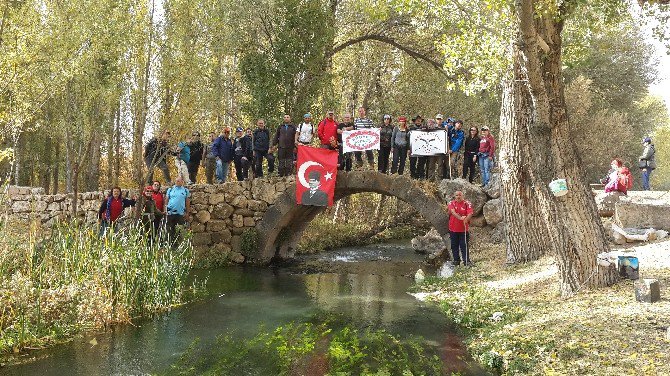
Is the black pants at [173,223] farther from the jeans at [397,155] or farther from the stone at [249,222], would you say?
the jeans at [397,155]

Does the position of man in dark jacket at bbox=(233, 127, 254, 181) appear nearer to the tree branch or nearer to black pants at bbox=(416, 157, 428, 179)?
black pants at bbox=(416, 157, 428, 179)

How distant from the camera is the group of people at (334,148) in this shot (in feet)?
45.3

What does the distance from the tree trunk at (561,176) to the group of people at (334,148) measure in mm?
5631

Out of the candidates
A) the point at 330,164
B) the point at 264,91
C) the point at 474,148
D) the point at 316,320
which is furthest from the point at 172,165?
the point at 316,320

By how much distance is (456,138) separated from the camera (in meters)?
13.9

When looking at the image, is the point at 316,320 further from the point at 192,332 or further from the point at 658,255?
the point at 658,255

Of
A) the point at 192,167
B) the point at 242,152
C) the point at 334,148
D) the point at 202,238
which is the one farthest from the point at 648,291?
the point at 192,167

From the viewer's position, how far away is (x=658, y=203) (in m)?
11.2

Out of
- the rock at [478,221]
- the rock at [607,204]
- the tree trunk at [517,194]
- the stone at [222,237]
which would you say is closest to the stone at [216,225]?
the stone at [222,237]

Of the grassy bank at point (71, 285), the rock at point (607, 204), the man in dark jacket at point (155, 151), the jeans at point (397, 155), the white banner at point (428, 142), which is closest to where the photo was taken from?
the grassy bank at point (71, 285)

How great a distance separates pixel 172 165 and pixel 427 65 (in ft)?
35.9

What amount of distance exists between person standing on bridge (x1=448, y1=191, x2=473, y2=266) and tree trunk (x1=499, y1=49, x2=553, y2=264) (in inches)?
35.2

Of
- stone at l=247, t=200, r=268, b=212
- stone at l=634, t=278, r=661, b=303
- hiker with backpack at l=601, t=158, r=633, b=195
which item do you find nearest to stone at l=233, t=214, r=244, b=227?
stone at l=247, t=200, r=268, b=212

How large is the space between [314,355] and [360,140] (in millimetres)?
7828
